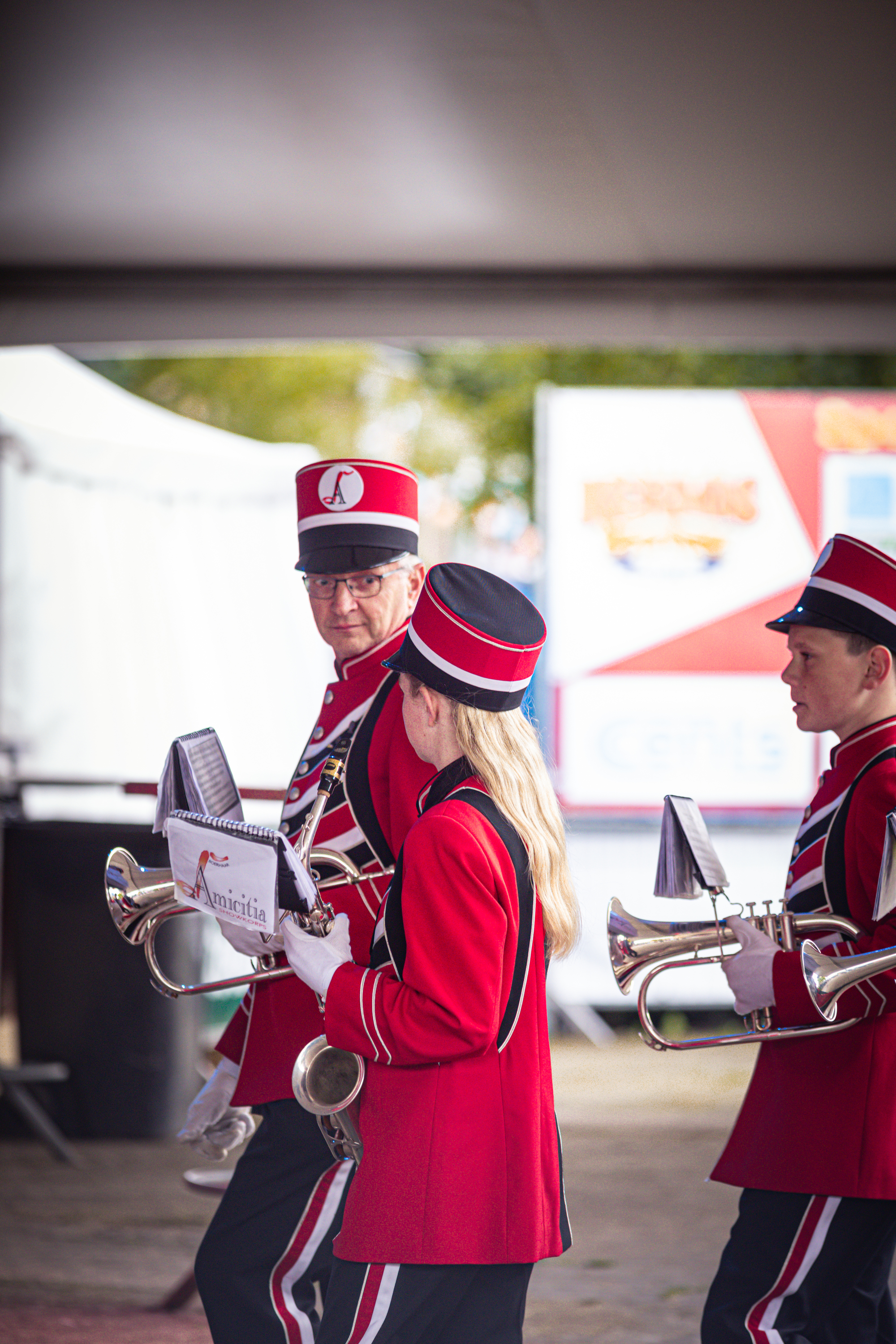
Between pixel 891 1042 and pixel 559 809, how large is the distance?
69 cm

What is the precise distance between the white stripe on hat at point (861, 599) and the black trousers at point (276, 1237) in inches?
50.6

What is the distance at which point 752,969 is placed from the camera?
2.21 metres

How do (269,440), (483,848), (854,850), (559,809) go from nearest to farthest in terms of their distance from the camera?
1. (483,848)
2. (559,809)
3. (854,850)
4. (269,440)

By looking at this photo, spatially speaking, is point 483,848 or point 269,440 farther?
point 269,440

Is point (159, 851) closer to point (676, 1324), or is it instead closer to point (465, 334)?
point (465, 334)

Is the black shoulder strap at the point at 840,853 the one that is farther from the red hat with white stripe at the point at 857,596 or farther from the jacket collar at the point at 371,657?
the jacket collar at the point at 371,657

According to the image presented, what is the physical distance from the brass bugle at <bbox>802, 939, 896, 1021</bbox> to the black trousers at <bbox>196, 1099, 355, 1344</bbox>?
0.88 metres

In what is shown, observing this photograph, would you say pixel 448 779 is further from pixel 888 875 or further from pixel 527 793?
pixel 888 875

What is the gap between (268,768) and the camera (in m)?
6.88

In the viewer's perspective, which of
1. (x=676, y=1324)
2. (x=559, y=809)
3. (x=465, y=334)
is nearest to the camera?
(x=559, y=809)

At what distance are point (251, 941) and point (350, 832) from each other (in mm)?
263

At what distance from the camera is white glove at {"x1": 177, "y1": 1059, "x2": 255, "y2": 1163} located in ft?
8.33

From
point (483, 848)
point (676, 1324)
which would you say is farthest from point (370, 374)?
point (483, 848)

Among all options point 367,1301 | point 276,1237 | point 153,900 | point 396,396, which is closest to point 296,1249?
point 276,1237
